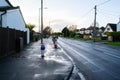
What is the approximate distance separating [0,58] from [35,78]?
258 inches

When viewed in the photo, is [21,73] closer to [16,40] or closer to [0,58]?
[0,58]

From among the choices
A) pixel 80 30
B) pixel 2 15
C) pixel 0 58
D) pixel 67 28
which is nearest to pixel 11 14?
pixel 2 15

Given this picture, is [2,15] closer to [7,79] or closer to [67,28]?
[7,79]

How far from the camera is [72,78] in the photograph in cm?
1007

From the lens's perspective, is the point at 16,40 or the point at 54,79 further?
the point at 16,40

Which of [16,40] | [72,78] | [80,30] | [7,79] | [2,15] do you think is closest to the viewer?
[7,79]

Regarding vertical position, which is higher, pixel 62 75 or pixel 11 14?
pixel 11 14

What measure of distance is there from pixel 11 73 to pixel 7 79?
1.36 m

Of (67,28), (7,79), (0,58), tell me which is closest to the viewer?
(7,79)

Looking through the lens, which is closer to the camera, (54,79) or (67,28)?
(54,79)

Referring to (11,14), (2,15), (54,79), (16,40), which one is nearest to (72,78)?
(54,79)

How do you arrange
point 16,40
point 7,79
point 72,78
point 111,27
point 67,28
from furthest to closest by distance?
point 67,28 → point 111,27 → point 16,40 → point 72,78 → point 7,79

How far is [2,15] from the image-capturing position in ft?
79.2

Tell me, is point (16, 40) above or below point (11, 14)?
below
